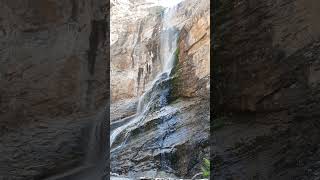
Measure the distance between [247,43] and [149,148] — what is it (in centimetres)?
803

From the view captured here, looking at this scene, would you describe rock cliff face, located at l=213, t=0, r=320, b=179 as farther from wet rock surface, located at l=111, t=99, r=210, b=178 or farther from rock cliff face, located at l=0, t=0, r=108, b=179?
wet rock surface, located at l=111, t=99, r=210, b=178

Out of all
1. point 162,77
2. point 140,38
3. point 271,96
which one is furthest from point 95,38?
point 140,38

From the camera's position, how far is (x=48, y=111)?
3199 mm

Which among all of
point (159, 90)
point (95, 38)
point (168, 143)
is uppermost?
point (95, 38)

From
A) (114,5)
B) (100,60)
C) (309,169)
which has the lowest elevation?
(309,169)

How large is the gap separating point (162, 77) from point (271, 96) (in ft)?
27.3

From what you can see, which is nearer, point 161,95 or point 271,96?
point 271,96

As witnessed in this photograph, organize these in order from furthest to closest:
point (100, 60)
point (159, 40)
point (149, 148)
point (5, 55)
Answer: point (159, 40) → point (149, 148) → point (100, 60) → point (5, 55)

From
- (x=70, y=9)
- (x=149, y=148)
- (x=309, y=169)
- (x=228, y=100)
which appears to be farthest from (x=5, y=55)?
(x=149, y=148)

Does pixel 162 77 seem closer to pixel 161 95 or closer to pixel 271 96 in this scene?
pixel 161 95

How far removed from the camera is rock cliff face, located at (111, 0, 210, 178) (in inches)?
420

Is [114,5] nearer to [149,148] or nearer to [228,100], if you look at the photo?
[149,148]

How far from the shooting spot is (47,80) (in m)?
3.20

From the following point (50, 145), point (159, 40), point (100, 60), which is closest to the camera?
point (50, 145)
